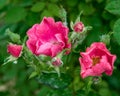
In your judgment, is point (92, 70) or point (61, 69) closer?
point (92, 70)

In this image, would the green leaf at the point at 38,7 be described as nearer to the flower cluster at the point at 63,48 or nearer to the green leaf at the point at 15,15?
the green leaf at the point at 15,15

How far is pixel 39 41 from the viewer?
1746 mm

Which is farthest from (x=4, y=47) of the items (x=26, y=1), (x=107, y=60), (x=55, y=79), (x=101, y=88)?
(x=107, y=60)

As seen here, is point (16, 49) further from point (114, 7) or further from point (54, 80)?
point (114, 7)

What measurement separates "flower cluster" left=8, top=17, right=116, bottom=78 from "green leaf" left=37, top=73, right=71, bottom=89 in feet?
0.53

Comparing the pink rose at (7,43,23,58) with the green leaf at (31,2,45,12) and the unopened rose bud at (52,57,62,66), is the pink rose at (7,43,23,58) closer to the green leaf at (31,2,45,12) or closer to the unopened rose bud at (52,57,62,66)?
the unopened rose bud at (52,57,62,66)

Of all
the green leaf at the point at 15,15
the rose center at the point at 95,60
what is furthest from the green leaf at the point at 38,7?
the rose center at the point at 95,60

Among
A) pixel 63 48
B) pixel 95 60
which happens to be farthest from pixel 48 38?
pixel 95 60

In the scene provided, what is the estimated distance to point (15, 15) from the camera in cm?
242

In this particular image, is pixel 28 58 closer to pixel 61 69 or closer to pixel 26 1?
pixel 61 69

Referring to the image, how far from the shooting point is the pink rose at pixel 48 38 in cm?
172

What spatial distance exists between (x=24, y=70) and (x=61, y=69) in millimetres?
1085

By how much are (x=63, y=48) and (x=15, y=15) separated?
730 millimetres

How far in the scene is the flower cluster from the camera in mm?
1687
